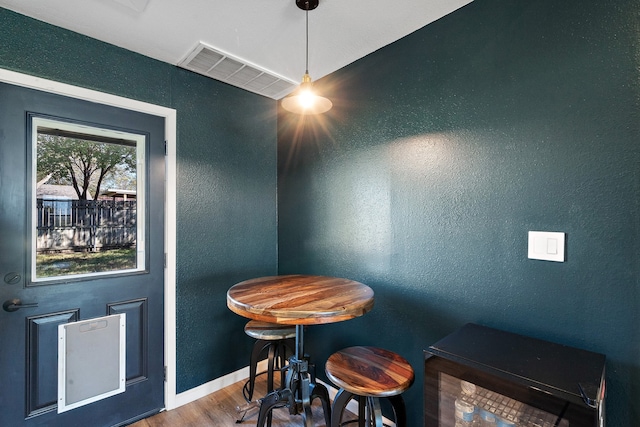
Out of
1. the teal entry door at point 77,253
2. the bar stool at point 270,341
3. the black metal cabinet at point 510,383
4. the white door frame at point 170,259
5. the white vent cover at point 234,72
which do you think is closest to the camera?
the black metal cabinet at point 510,383

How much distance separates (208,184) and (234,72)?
878 mm

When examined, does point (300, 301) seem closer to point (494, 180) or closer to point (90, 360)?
point (494, 180)

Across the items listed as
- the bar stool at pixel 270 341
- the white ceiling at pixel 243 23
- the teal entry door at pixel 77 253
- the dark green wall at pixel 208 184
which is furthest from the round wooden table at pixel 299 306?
the white ceiling at pixel 243 23

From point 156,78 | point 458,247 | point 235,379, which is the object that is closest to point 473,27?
point 458,247

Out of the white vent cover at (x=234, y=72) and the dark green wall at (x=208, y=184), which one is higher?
the white vent cover at (x=234, y=72)

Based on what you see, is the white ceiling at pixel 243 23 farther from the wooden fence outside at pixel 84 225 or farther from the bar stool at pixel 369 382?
the bar stool at pixel 369 382

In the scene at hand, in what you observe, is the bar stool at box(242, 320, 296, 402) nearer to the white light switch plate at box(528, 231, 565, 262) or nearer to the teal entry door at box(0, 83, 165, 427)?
the teal entry door at box(0, 83, 165, 427)

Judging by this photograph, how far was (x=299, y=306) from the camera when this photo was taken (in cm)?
138

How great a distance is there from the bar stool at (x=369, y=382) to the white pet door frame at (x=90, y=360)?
1.47m

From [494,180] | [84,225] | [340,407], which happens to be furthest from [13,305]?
[494,180]

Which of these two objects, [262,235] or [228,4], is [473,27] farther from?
[262,235]

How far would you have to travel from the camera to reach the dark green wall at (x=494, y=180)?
1.24 m

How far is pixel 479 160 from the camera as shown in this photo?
5.34 feet

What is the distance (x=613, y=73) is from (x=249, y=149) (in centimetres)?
231
